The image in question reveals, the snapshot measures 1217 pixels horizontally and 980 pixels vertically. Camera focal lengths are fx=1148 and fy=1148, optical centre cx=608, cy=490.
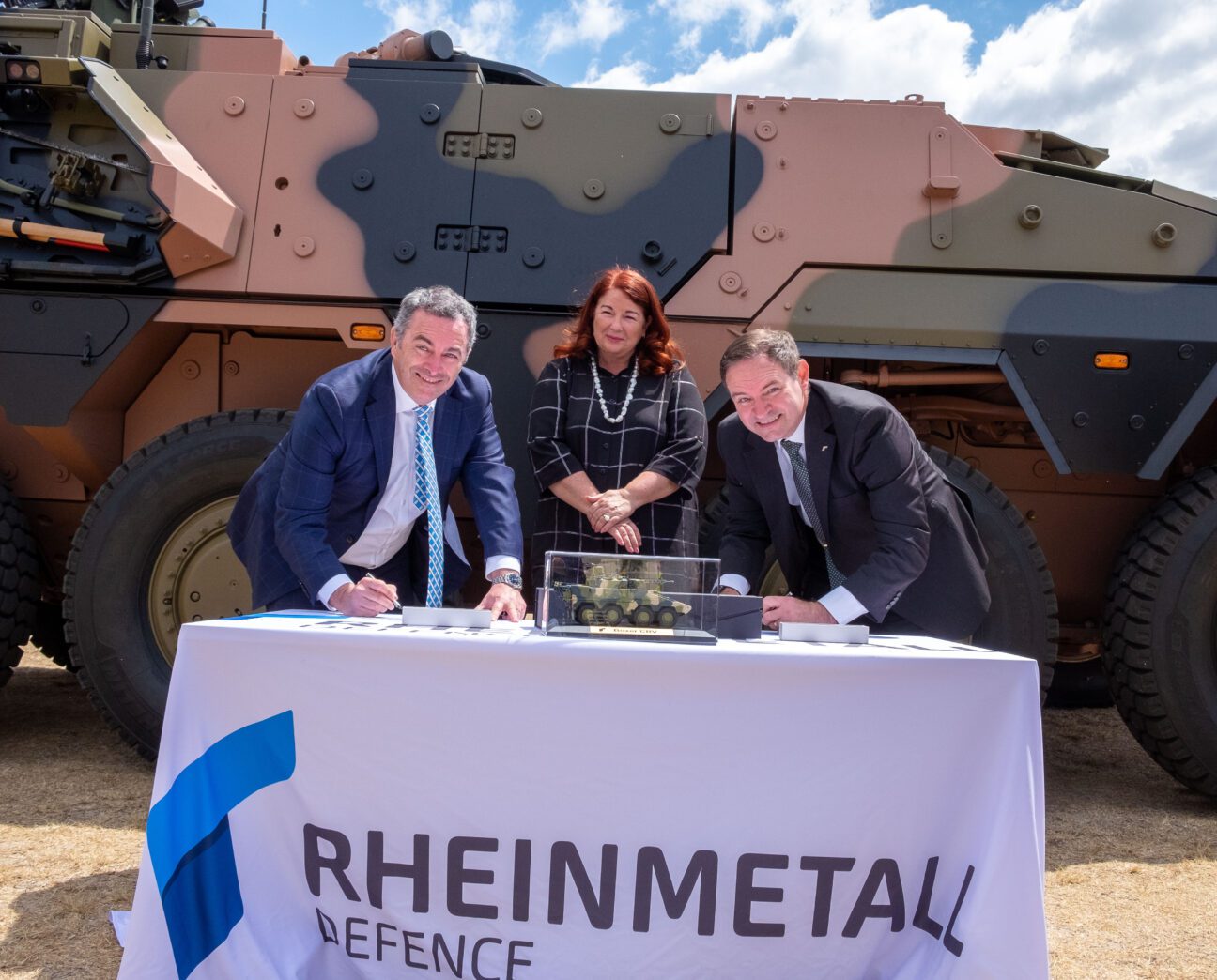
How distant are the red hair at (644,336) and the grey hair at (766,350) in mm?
713

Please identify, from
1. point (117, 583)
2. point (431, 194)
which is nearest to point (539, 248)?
point (431, 194)

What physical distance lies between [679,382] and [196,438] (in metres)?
1.63

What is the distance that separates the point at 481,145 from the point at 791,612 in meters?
2.12

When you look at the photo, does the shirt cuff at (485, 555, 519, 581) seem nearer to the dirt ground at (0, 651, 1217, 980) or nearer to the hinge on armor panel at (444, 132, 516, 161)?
the dirt ground at (0, 651, 1217, 980)

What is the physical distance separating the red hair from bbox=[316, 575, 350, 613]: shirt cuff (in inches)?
43.6

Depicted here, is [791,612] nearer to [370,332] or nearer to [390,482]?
[390,482]

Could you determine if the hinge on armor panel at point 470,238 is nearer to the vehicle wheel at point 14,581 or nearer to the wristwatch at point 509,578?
the wristwatch at point 509,578

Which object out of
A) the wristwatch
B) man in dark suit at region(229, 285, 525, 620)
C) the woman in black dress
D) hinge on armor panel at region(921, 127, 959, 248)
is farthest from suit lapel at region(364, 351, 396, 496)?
hinge on armor panel at region(921, 127, 959, 248)

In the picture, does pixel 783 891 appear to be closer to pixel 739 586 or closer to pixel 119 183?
pixel 739 586

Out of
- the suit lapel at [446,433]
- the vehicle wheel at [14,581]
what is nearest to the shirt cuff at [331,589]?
the suit lapel at [446,433]

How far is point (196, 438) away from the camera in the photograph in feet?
12.4

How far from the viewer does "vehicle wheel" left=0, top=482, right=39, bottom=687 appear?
3.85 meters

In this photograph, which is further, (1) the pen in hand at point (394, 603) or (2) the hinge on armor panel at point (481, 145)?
(2) the hinge on armor panel at point (481, 145)

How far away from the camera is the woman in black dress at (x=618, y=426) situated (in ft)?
10.8
